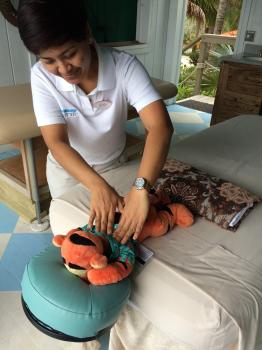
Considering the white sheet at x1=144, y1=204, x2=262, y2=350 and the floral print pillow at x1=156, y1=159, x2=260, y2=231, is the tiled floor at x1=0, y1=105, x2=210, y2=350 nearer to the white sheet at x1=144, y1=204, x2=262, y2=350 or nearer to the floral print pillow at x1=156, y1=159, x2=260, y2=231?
the white sheet at x1=144, y1=204, x2=262, y2=350

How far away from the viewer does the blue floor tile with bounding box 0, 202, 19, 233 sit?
185cm

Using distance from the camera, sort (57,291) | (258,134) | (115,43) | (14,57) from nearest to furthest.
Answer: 1. (57,291)
2. (258,134)
3. (14,57)
4. (115,43)

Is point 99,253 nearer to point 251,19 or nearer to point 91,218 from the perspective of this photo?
point 91,218

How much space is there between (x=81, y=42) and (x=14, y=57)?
2132mm

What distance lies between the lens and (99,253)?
2.75 feet

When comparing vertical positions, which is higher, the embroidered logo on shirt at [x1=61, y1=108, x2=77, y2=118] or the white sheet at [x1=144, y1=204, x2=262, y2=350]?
the embroidered logo on shirt at [x1=61, y1=108, x2=77, y2=118]

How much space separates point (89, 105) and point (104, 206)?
400 mm

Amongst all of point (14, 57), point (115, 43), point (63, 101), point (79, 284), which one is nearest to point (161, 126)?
point (63, 101)

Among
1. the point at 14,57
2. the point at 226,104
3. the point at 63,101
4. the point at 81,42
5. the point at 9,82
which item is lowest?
the point at 226,104

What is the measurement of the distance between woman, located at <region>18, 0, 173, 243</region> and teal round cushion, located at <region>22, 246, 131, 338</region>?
0.54ft

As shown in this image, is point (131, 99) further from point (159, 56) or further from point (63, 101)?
point (159, 56)

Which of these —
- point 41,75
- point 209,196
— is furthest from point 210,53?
point 41,75

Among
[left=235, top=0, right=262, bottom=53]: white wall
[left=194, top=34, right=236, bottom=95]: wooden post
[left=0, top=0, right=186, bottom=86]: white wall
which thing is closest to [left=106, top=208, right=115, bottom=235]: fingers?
[left=0, top=0, right=186, bottom=86]: white wall

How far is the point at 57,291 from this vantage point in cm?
79
